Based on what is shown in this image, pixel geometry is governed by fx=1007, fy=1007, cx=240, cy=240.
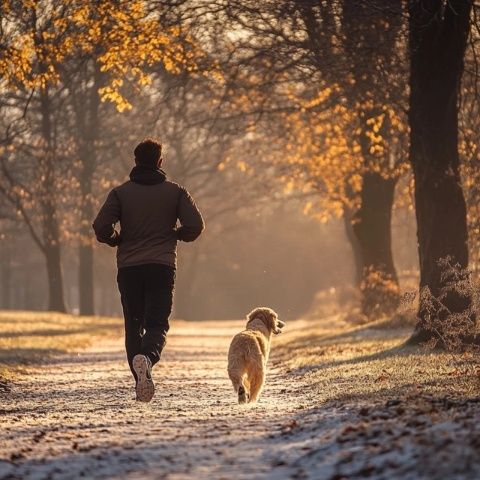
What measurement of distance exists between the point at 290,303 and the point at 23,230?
99.0ft

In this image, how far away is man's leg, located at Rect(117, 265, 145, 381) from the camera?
9.55m

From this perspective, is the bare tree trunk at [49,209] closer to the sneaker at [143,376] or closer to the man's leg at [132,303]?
the man's leg at [132,303]

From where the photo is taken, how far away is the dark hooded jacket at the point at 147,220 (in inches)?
373

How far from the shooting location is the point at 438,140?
14.9m

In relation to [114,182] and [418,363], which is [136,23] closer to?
[418,363]

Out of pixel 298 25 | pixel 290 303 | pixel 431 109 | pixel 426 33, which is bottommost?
pixel 290 303

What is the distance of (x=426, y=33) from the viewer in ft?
48.0

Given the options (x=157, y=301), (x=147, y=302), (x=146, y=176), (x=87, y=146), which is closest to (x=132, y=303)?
(x=147, y=302)

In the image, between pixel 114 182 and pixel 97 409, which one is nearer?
pixel 97 409

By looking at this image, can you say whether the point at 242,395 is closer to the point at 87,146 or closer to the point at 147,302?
the point at 147,302

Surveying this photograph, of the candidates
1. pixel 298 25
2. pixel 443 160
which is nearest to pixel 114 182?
pixel 298 25

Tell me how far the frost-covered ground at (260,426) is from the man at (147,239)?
32.1 inches

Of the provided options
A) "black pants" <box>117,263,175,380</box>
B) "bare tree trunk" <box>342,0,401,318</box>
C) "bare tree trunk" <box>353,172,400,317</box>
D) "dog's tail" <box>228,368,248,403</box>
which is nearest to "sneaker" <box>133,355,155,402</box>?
"black pants" <box>117,263,175,380</box>

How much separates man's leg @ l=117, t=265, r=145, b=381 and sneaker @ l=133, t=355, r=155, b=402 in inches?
15.8
